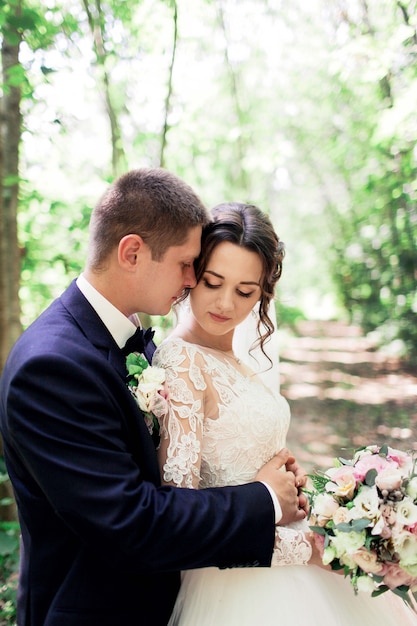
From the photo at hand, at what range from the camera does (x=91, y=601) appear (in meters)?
1.75

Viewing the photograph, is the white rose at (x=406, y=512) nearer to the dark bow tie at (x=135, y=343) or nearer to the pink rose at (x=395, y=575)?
the pink rose at (x=395, y=575)

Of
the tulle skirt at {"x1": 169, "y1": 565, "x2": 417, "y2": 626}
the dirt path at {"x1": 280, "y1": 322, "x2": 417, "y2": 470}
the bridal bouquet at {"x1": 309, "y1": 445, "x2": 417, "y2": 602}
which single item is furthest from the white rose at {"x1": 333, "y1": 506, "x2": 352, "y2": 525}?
the dirt path at {"x1": 280, "y1": 322, "x2": 417, "y2": 470}

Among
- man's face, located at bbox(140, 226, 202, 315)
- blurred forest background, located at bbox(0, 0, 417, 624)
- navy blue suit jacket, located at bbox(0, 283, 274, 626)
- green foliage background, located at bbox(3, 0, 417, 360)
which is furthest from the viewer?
green foliage background, located at bbox(3, 0, 417, 360)

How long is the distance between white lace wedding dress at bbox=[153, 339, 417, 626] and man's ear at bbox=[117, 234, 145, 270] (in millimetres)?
395

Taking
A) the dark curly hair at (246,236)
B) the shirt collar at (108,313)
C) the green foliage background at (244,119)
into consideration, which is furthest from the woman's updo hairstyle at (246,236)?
the shirt collar at (108,313)

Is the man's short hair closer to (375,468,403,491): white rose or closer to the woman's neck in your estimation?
the woman's neck

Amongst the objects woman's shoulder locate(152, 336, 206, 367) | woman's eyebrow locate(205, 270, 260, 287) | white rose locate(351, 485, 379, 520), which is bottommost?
white rose locate(351, 485, 379, 520)

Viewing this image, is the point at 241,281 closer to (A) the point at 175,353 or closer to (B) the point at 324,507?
(A) the point at 175,353

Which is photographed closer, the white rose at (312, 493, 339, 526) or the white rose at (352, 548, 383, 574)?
the white rose at (352, 548, 383, 574)

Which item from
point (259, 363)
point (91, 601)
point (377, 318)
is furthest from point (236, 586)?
point (377, 318)

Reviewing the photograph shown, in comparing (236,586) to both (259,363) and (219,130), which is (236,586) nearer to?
(259,363)

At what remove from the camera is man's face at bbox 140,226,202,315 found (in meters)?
2.03

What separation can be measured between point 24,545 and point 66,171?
544 centimetres

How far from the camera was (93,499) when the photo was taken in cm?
158
